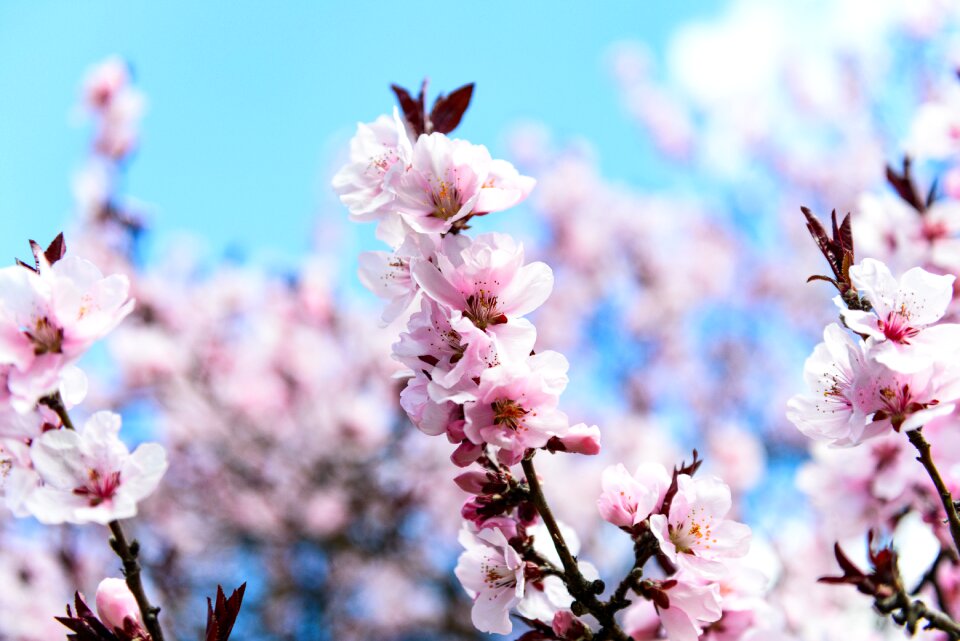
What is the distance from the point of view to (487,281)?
126 centimetres

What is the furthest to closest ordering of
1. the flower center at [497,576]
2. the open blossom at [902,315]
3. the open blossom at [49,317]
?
the flower center at [497,576] < the open blossom at [902,315] < the open blossom at [49,317]

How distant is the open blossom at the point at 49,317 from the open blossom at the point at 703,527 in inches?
36.8

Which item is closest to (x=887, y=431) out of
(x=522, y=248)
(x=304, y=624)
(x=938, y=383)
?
(x=938, y=383)

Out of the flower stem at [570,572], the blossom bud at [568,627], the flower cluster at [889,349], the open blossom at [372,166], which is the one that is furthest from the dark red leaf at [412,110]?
the blossom bud at [568,627]

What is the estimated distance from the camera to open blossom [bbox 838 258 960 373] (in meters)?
1.23

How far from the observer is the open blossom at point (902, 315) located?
123cm

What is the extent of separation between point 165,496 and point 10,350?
699cm

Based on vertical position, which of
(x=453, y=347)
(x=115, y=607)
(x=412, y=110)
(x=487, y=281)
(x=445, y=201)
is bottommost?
(x=115, y=607)

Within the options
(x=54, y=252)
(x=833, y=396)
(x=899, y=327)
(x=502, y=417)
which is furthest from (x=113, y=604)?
(x=899, y=327)

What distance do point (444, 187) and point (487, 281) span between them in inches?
7.0

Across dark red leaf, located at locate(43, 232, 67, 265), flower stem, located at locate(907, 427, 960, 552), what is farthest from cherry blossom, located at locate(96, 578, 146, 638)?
flower stem, located at locate(907, 427, 960, 552)

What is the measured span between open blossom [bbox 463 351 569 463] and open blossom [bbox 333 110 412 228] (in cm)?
38

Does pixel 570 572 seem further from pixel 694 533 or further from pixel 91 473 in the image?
pixel 91 473

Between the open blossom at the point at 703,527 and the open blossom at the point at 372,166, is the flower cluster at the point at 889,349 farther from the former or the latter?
the open blossom at the point at 372,166
